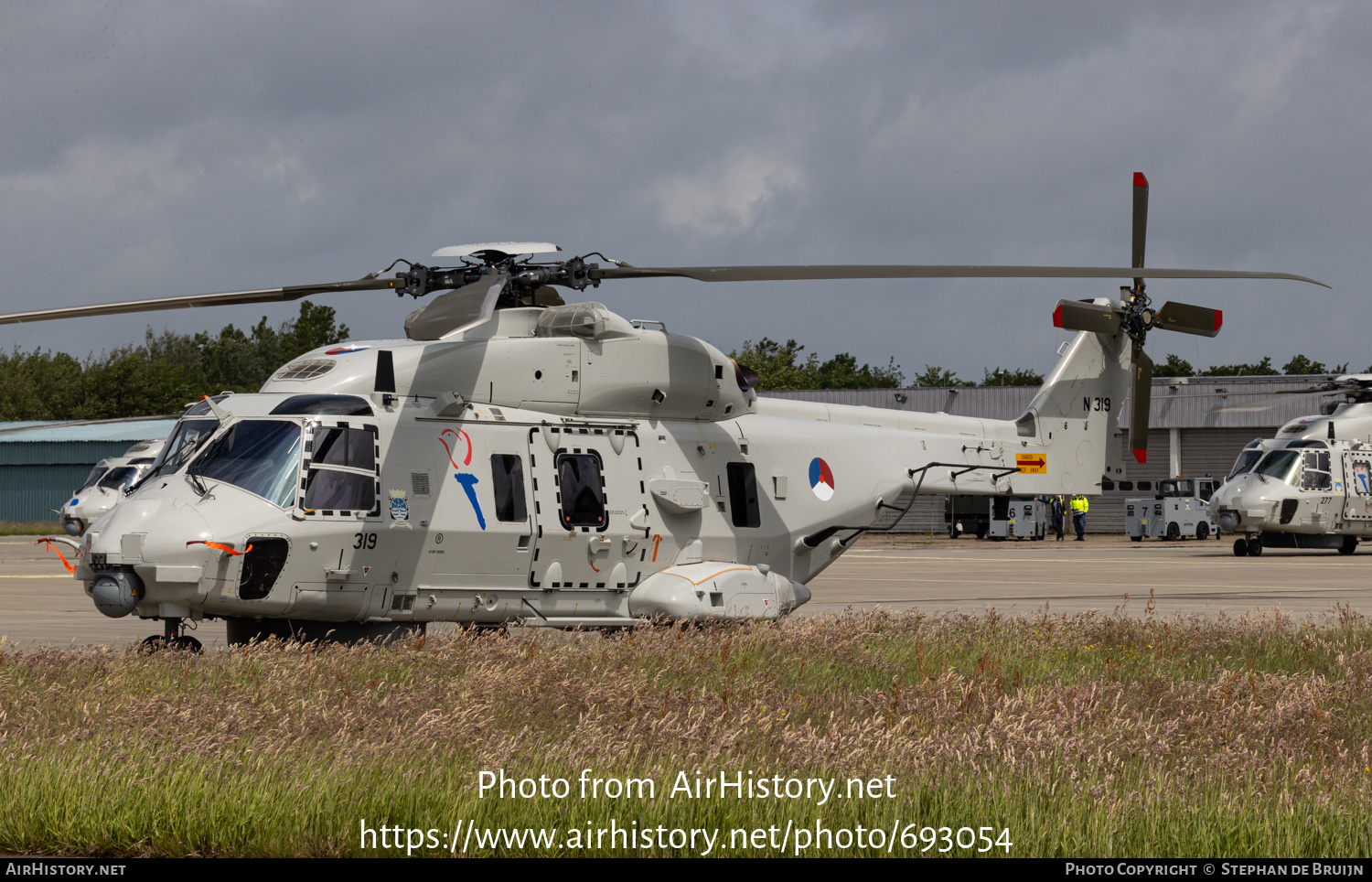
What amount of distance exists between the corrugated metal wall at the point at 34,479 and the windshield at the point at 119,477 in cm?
3353

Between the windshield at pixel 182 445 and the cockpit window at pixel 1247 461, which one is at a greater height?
the windshield at pixel 182 445

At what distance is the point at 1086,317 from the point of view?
61.0 ft

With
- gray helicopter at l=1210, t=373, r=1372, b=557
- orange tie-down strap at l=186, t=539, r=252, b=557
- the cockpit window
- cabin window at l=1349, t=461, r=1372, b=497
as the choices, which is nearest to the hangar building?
the cockpit window

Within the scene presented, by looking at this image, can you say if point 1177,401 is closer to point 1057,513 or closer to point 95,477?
point 1057,513

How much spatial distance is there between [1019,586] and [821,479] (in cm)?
1082

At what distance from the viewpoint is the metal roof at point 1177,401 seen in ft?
189

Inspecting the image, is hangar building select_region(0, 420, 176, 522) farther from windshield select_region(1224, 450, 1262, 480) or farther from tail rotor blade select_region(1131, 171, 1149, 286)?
tail rotor blade select_region(1131, 171, 1149, 286)

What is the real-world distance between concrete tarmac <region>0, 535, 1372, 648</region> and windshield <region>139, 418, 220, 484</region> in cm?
190

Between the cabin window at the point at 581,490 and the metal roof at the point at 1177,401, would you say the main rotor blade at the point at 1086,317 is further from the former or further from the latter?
A: the metal roof at the point at 1177,401

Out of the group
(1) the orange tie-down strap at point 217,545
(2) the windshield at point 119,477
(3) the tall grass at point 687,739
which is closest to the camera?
(3) the tall grass at point 687,739

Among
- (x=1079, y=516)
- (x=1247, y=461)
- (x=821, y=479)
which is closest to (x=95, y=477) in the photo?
(x=821, y=479)

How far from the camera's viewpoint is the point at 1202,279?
13.0m

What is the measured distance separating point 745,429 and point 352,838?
10.2 m

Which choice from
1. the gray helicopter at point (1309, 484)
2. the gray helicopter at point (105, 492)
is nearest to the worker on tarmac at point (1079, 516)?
the gray helicopter at point (1309, 484)
